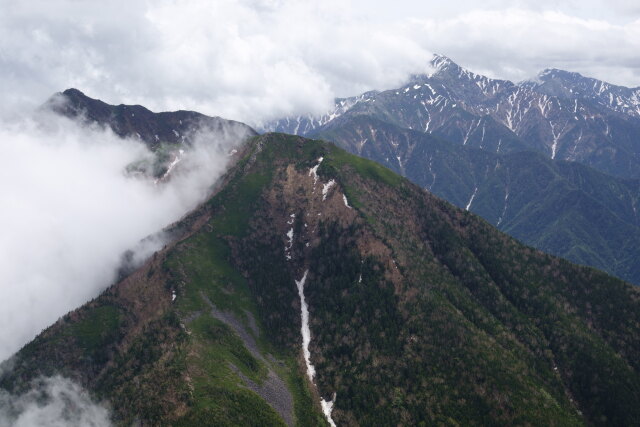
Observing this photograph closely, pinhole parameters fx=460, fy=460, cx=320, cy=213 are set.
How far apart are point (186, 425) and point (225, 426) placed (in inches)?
651

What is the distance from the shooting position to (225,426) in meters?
199

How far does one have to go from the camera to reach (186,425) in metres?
198
